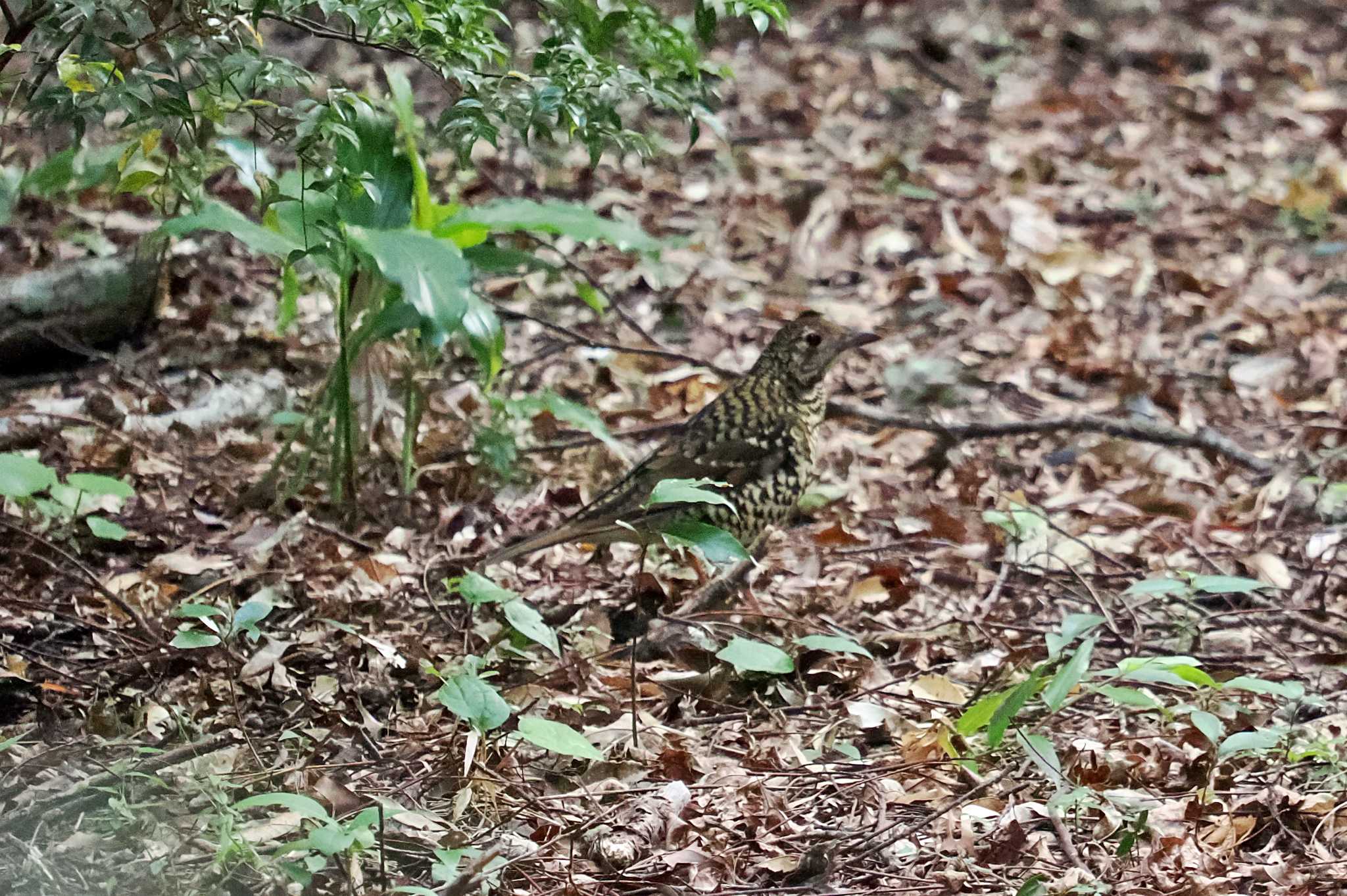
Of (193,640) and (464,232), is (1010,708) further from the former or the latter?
(464,232)

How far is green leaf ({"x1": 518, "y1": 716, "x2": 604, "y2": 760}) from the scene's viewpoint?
312 cm

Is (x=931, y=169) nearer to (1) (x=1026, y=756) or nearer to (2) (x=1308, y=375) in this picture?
(2) (x=1308, y=375)

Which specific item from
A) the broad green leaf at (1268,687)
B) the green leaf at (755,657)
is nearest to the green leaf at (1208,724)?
the broad green leaf at (1268,687)

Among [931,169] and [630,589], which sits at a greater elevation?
[931,169]

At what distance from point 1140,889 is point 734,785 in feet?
3.06

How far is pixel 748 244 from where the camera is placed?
7539 millimetres

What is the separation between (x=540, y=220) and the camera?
4.45m

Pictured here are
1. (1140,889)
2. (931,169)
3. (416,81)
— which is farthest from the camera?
(416,81)

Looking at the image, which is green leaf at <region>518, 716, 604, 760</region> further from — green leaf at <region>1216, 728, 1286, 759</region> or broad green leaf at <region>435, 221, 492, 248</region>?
broad green leaf at <region>435, 221, 492, 248</region>

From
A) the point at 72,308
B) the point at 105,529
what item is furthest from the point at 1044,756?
the point at 72,308

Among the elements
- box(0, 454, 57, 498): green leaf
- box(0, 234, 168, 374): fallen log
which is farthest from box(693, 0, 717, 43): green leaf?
box(0, 234, 168, 374): fallen log

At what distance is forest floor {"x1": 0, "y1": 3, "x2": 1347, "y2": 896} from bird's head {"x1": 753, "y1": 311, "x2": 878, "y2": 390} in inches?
21.5

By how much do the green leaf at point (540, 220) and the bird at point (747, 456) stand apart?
0.70m

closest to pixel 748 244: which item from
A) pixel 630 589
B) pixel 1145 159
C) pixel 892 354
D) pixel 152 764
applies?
pixel 892 354
